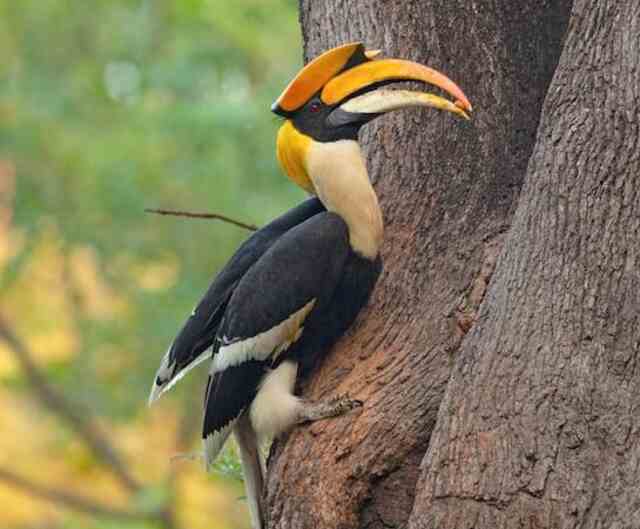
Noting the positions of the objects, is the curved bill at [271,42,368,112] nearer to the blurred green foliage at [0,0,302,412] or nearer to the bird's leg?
the bird's leg

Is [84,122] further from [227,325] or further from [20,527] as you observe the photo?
[227,325]

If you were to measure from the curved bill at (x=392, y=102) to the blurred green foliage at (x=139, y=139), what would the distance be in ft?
16.9

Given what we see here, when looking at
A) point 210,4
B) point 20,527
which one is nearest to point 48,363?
point 20,527

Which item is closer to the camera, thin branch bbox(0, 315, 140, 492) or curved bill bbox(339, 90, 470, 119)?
curved bill bbox(339, 90, 470, 119)

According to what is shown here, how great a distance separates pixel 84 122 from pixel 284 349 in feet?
20.7

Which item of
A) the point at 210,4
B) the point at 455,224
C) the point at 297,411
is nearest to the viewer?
the point at 297,411

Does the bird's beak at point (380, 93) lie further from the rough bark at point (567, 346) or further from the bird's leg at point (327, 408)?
the bird's leg at point (327, 408)

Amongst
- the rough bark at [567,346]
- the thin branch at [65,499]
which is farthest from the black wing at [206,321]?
the thin branch at [65,499]

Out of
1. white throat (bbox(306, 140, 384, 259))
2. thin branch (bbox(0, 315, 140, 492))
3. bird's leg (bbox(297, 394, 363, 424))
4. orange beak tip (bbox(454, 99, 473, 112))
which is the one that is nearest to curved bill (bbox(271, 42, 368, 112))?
white throat (bbox(306, 140, 384, 259))

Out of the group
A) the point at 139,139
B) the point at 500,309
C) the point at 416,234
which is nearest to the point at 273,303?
the point at 416,234

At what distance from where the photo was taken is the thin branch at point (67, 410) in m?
10.4

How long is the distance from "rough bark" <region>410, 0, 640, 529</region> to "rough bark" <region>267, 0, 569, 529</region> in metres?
0.23

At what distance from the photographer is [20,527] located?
34.8 feet

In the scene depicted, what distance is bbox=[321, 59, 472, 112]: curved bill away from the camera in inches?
129
